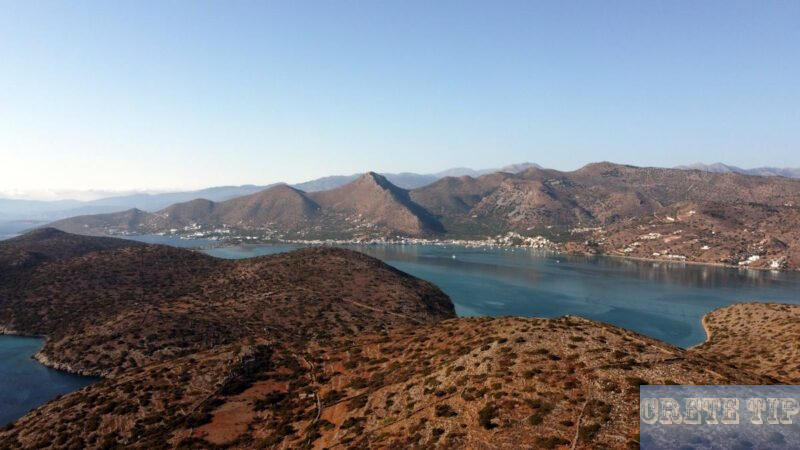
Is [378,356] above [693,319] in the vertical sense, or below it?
above

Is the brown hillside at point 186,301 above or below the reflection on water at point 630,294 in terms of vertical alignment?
above

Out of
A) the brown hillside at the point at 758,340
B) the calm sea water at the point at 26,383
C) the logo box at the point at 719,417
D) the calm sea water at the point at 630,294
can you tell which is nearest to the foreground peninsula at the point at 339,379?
the logo box at the point at 719,417

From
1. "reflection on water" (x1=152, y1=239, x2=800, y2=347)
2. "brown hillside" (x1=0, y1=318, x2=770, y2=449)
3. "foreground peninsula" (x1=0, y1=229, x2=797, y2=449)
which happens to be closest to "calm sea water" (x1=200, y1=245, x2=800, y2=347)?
"reflection on water" (x1=152, y1=239, x2=800, y2=347)

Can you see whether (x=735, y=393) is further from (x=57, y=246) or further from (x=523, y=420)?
(x=57, y=246)

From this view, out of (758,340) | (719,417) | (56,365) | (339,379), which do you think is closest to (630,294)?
(758,340)

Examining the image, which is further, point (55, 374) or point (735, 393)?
point (55, 374)

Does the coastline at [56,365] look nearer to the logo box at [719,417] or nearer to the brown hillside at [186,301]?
the brown hillside at [186,301]

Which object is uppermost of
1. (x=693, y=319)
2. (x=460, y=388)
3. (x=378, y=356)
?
(x=460, y=388)

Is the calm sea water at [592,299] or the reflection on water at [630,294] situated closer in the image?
the calm sea water at [592,299]

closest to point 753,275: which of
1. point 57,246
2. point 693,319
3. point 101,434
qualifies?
point 693,319
